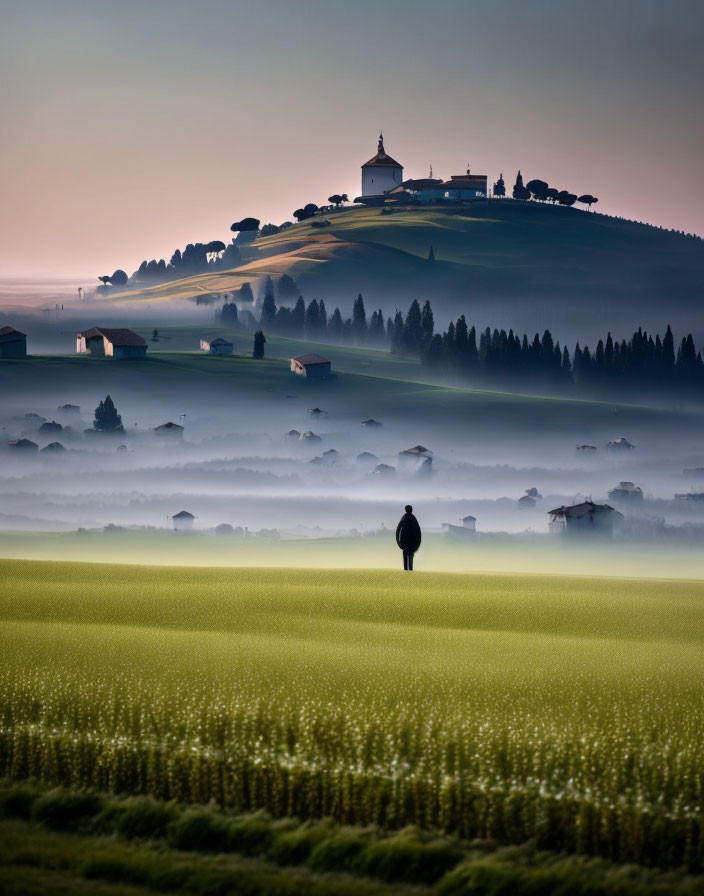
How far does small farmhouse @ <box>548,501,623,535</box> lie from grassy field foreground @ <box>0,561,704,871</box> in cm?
4333

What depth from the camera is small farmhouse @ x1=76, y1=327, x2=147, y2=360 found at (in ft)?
331

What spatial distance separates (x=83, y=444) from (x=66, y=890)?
73303 millimetres

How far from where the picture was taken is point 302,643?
783 inches

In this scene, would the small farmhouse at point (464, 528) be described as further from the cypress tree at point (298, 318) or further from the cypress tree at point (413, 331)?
the cypress tree at point (298, 318)

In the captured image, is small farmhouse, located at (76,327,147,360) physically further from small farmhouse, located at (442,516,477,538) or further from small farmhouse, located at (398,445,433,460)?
small farmhouse, located at (442,516,477,538)

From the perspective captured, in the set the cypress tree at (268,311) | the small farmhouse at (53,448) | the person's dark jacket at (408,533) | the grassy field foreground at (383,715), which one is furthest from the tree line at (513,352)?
the grassy field foreground at (383,715)

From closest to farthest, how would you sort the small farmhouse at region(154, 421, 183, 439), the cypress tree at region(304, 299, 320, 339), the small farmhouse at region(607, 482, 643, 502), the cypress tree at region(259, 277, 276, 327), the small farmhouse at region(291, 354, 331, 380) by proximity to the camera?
the small farmhouse at region(607, 482, 643, 502) → the small farmhouse at region(154, 421, 183, 439) → the small farmhouse at region(291, 354, 331, 380) → the cypress tree at region(304, 299, 320, 339) → the cypress tree at region(259, 277, 276, 327)

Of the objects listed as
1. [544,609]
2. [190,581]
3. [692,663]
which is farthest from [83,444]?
[692,663]

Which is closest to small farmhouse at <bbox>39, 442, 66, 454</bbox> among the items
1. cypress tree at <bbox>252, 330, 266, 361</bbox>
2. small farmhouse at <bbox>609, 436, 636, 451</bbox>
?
cypress tree at <bbox>252, 330, 266, 361</bbox>

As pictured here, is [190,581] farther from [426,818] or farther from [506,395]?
[506,395]

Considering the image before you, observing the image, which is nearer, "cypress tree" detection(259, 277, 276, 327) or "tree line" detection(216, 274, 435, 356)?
"tree line" detection(216, 274, 435, 356)

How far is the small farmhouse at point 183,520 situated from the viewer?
205ft

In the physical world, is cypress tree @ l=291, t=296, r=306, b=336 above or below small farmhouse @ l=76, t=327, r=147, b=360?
above

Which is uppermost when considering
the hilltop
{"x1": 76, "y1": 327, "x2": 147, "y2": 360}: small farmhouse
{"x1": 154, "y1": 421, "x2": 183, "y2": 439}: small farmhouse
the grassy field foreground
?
the hilltop
